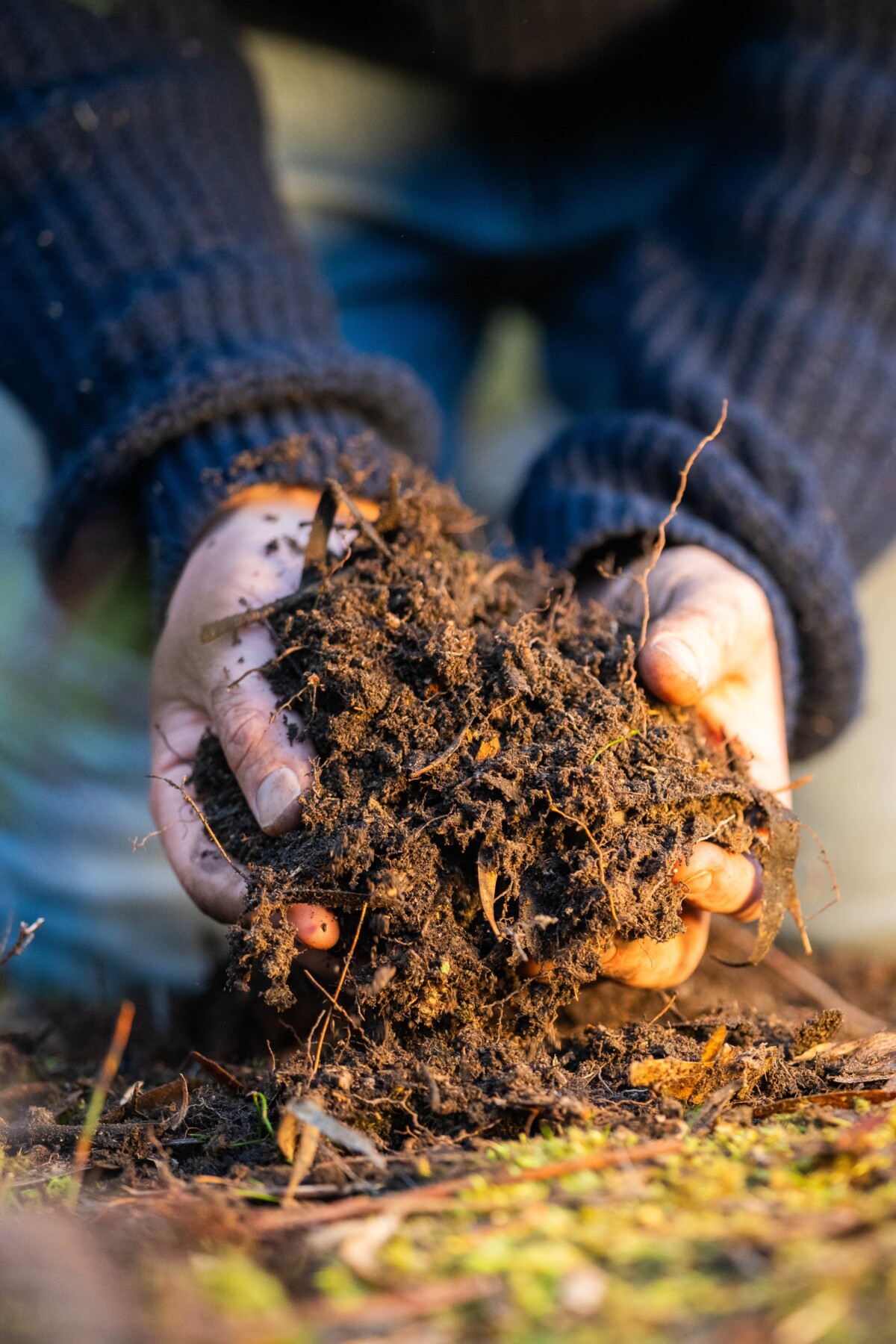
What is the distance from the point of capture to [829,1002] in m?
2.40

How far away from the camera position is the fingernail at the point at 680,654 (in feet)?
5.19

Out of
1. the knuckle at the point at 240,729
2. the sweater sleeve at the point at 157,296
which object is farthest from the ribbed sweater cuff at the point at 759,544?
the knuckle at the point at 240,729

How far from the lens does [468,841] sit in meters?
1.40

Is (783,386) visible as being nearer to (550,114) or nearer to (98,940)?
(550,114)

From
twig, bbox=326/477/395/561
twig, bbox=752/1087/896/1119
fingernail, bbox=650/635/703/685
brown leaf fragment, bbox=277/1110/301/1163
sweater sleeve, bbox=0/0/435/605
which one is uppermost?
sweater sleeve, bbox=0/0/435/605

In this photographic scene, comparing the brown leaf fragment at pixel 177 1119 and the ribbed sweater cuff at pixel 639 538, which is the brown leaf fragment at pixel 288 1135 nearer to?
the brown leaf fragment at pixel 177 1119

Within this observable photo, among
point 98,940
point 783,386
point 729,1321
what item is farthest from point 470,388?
point 729,1321

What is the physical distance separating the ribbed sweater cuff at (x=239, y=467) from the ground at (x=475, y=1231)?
1.20 meters

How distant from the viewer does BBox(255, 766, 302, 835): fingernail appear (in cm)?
147

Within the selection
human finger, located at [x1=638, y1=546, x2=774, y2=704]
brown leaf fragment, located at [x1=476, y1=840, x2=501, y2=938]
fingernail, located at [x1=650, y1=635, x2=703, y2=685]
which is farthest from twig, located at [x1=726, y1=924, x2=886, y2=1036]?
brown leaf fragment, located at [x1=476, y1=840, x2=501, y2=938]

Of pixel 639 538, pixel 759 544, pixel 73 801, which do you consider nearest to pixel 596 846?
pixel 639 538

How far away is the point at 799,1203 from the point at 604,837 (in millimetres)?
555

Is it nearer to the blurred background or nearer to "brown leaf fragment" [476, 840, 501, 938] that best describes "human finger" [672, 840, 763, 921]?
"brown leaf fragment" [476, 840, 501, 938]

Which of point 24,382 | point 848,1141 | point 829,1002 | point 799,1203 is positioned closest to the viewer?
point 799,1203
